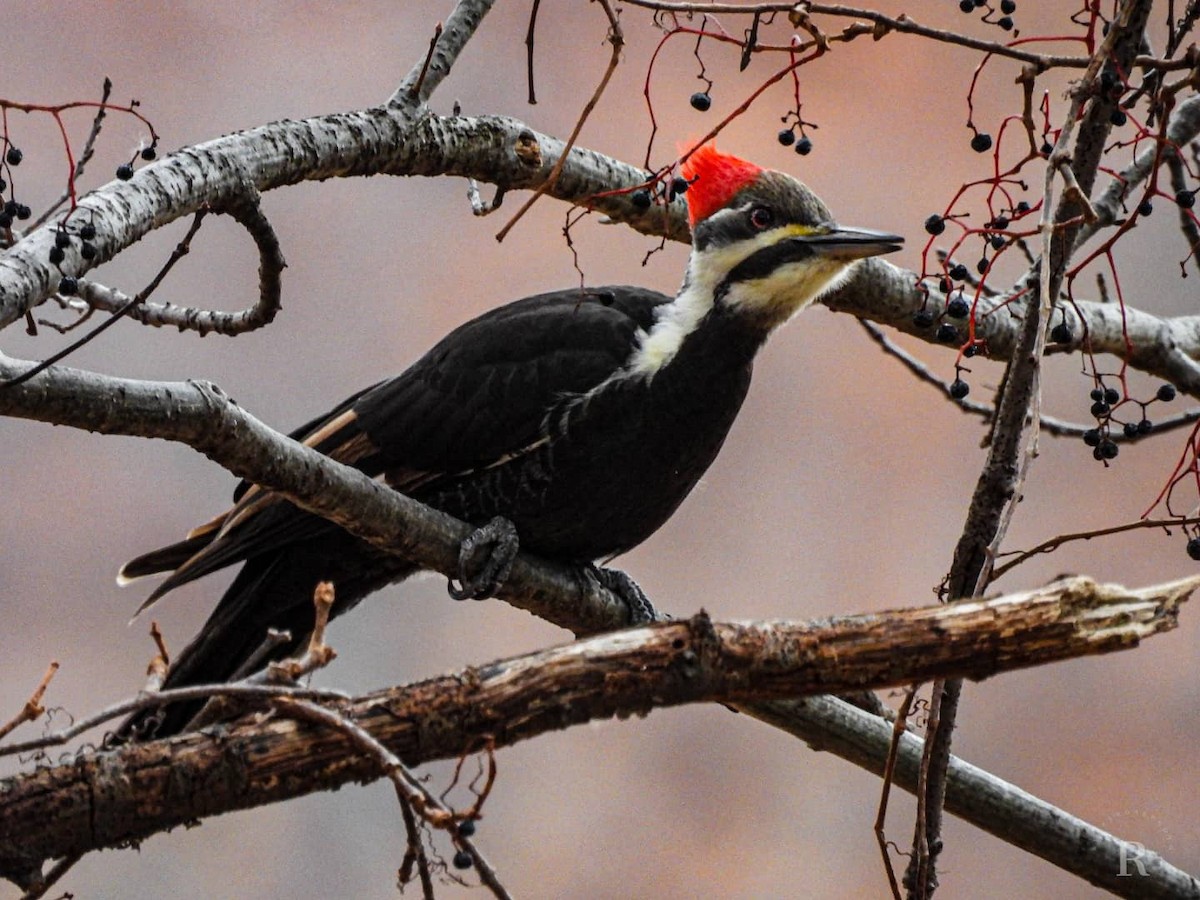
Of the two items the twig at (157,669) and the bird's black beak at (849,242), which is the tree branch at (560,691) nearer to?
the twig at (157,669)

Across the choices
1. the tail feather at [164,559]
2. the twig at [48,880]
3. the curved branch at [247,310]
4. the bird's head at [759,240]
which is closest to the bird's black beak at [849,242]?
the bird's head at [759,240]

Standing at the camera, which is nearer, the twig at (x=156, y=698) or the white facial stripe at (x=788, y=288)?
the twig at (x=156, y=698)

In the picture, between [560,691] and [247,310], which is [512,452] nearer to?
[247,310]

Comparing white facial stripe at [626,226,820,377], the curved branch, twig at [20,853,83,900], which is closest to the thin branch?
the curved branch

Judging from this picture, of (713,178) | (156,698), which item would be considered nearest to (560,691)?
(156,698)

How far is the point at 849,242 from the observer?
84.5 inches

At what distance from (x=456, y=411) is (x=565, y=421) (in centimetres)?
18

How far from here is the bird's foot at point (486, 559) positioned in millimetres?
2084

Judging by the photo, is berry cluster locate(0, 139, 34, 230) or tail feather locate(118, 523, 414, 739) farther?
tail feather locate(118, 523, 414, 739)

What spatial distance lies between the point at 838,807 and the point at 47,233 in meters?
3.39

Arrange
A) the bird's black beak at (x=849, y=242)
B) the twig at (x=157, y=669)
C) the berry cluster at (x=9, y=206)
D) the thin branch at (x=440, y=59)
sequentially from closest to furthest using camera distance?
1. the twig at (x=157, y=669)
2. the berry cluster at (x=9, y=206)
3. the thin branch at (x=440, y=59)
4. the bird's black beak at (x=849, y=242)

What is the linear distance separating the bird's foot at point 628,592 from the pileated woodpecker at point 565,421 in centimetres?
7

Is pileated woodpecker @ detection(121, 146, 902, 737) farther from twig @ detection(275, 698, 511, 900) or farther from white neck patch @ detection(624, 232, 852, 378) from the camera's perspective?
twig @ detection(275, 698, 511, 900)

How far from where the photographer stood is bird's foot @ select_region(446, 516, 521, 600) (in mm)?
2084
